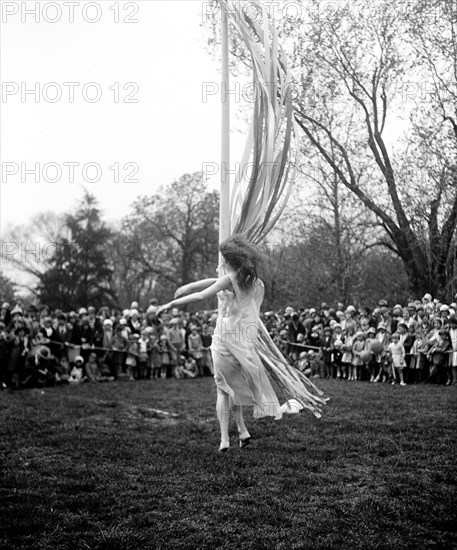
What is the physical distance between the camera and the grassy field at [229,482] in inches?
156

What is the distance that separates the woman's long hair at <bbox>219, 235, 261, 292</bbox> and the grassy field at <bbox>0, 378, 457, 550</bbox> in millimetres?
1684

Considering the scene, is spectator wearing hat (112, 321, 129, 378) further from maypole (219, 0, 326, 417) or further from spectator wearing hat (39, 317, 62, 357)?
maypole (219, 0, 326, 417)

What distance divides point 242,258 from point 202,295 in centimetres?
62

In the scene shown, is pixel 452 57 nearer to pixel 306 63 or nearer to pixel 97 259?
pixel 306 63

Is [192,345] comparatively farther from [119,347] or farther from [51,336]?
[51,336]

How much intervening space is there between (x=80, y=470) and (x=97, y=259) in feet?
124

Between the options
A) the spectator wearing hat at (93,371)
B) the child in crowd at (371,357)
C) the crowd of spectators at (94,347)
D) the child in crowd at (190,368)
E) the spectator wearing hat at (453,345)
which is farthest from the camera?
the child in crowd at (190,368)

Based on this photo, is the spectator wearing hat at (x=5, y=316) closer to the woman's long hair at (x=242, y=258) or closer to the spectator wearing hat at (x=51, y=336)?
the spectator wearing hat at (x=51, y=336)

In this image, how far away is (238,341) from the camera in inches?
266

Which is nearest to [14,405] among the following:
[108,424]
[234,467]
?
[108,424]

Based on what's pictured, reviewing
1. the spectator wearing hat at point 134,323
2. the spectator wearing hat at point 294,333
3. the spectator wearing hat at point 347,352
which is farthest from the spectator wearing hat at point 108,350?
the spectator wearing hat at point 347,352

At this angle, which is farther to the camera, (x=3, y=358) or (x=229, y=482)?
(x=3, y=358)

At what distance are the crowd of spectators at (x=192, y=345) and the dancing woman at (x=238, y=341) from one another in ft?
25.1

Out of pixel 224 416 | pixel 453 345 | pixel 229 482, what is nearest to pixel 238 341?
pixel 224 416
